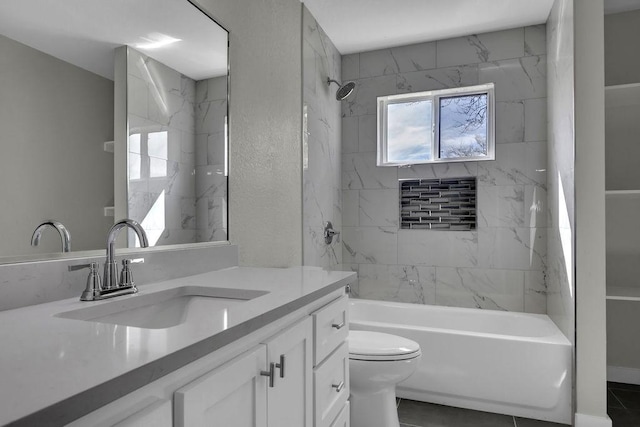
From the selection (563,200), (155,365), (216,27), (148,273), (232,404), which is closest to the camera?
(155,365)

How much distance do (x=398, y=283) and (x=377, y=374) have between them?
1.43m

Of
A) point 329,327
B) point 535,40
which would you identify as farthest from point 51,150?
point 535,40

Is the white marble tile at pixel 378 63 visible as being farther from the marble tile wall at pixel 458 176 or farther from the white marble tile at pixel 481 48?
the white marble tile at pixel 481 48

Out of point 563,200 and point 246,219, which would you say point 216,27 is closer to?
point 246,219

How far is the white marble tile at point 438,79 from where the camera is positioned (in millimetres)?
3100

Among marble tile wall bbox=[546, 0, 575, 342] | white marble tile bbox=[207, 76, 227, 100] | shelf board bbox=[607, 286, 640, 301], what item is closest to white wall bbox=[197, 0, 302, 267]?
white marble tile bbox=[207, 76, 227, 100]

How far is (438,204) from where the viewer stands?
315 cm

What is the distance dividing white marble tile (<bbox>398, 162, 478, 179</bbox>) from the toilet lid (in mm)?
1515

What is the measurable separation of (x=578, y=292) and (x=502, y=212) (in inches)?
38.4

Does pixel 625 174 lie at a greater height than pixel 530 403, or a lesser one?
greater

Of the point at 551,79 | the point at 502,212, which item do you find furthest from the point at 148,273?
the point at 551,79

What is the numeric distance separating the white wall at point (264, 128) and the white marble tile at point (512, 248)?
146cm

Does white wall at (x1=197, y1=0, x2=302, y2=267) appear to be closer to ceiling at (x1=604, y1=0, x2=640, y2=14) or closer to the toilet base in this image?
the toilet base

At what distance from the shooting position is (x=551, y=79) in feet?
9.00
